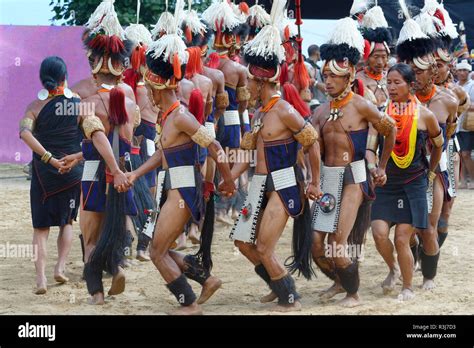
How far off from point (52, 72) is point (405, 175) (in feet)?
9.10

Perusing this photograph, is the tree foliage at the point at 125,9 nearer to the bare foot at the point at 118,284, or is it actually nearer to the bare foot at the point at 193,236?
the bare foot at the point at 193,236

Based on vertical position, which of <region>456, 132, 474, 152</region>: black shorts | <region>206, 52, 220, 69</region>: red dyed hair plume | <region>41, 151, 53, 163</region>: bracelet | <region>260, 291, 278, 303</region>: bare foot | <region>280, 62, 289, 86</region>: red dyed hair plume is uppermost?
<region>206, 52, 220, 69</region>: red dyed hair plume

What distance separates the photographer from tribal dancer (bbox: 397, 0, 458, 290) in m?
7.30

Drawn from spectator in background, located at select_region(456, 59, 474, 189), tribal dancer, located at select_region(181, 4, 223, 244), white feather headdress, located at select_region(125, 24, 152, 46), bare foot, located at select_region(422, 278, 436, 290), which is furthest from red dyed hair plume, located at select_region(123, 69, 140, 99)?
spectator in background, located at select_region(456, 59, 474, 189)

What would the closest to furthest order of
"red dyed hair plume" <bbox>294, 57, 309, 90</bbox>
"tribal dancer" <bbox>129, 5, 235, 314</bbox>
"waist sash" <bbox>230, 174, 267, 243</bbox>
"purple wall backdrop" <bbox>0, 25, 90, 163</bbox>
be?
1. "tribal dancer" <bbox>129, 5, 235, 314</bbox>
2. "waist sash" <bbox>230, 174, 267, 243</bbox>
3. "red dyed hair plume" <bbox>294, 57, 309, 90</bbox>
4. "purple wall backdrop" <bbox>0, 25, 90, 163</bbox>

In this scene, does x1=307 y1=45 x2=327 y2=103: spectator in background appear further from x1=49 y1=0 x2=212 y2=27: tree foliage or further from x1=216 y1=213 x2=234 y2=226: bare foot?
x1=216 y1=213 x2=234 y2=226: bare foot

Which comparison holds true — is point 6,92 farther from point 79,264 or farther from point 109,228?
point 109,228

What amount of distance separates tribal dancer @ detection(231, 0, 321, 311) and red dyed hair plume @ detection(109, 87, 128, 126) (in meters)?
0.91

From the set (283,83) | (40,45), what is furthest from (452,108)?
(40,45)

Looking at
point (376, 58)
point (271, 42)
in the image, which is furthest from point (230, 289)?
point (376, 58)

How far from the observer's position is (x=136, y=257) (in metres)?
8.45

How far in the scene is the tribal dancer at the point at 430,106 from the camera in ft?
24.0

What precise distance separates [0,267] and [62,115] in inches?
65.3

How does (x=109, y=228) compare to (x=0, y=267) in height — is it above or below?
above
